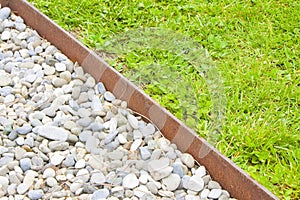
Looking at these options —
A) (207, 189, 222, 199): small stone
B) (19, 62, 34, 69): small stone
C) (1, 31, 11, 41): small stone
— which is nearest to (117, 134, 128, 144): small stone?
(207, 189, 222, 199): small stone

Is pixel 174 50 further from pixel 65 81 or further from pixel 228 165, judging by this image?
pixel 228 165

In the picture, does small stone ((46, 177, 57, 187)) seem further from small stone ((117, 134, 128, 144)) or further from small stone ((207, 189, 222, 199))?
small stone ((207, 189, 222, 199))

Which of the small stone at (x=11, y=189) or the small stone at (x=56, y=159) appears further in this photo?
the small stone at (x=56, y=159)

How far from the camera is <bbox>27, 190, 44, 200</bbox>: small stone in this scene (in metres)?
1.99

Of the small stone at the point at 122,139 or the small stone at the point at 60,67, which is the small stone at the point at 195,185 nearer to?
the small stone at the point at 122,139

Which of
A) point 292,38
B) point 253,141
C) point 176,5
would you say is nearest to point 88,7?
point 176,5

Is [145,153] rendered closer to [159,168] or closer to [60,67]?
[159,168]

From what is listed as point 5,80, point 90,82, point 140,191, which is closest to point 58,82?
point 90,82

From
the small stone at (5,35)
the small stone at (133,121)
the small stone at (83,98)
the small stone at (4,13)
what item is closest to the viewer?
the small stone at (133,121)

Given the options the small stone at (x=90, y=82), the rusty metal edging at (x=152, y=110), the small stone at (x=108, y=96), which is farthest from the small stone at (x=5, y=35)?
the small stone at (x=108, y=96)

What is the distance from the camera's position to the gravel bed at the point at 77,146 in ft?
6.69

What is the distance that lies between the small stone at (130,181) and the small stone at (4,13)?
58.1 inches

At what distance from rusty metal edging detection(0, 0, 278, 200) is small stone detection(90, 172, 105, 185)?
13.9 inches

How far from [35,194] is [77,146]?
0.31 m
